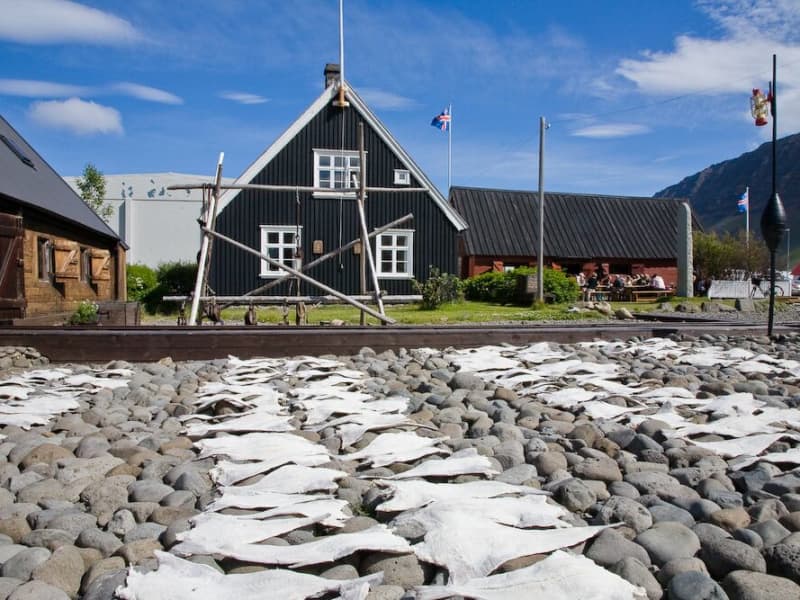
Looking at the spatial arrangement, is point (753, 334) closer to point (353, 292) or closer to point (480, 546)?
point (480, 546)

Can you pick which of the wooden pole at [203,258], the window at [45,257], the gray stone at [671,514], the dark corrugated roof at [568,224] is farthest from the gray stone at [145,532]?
the dark corrugated roof at [568,224]

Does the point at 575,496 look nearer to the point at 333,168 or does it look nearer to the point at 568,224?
the point at 333,168

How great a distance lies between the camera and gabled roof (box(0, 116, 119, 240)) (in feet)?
40.2

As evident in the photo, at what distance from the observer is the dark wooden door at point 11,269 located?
9.80 m

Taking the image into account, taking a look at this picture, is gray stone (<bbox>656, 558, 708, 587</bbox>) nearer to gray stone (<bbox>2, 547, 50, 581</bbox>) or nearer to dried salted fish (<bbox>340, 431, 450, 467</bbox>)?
dried salted fish (<bbox>340, 431, 450, 467</bbox>)

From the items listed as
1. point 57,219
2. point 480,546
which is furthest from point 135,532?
point 57,219

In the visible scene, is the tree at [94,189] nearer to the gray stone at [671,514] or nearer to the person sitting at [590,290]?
the person sitting at [590,290]

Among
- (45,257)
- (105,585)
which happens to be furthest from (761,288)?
(105,585)

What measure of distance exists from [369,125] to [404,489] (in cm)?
1947

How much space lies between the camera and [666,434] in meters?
3.50

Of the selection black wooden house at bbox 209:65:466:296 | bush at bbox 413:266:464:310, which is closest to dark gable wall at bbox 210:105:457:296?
black wooden house at bbox 209:65:466:296

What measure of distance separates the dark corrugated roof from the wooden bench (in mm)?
5241

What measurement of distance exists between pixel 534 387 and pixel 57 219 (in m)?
12.0

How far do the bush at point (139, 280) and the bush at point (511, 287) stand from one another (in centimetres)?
1173
